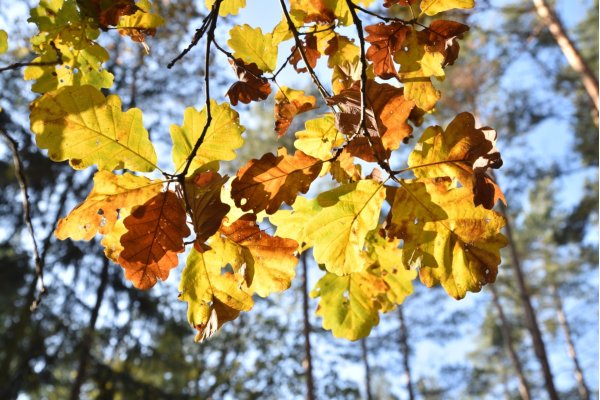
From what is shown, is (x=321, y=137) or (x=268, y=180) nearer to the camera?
(x=268, y=180)

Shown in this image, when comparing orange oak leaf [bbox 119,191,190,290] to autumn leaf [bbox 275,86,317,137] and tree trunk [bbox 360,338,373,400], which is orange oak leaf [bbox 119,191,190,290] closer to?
autumn leaf [bbox 275,86,317,137]

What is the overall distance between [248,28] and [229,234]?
1.59ft

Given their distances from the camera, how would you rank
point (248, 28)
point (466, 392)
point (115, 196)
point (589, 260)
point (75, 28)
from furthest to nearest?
point (466, 392) → point (589, 260) → point (248, 28) → point (75, 28) → point (115, 196)

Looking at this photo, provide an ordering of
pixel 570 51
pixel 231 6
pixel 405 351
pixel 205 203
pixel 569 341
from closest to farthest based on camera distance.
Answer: pixel 205 203, pixel 231 6, pixel 570 51, pixel 405 351, pixel 569 341

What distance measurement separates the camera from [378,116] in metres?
0.88

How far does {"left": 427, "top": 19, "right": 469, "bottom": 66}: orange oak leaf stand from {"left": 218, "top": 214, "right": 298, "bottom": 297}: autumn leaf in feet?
1.56

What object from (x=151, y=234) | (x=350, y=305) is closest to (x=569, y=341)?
(x=350, y=305)

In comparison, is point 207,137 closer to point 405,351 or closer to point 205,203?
point 205,203

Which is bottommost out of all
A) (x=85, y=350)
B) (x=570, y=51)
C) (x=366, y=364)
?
(x=85, y=350)

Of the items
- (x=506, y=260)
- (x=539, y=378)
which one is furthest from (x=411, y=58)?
(x=539, y=378)

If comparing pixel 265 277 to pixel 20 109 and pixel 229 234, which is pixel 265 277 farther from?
pixel 20 109

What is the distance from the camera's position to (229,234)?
92cm

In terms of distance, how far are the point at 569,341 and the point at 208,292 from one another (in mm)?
21960

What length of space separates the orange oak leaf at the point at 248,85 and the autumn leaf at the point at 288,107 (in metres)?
0.06
